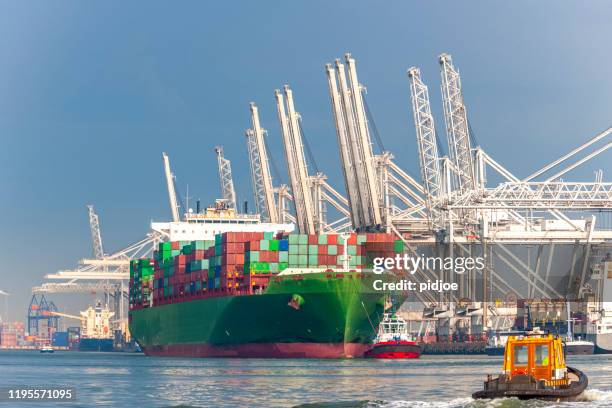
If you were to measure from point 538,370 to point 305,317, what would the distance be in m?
50.6

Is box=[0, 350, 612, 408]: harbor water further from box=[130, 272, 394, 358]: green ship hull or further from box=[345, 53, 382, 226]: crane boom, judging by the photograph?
box=[345, 53, 382, 226]: crane boom

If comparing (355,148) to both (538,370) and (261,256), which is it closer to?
(261,256)

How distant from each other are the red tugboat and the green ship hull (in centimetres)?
87

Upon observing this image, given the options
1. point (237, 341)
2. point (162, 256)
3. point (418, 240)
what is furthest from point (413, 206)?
point (237, 341)

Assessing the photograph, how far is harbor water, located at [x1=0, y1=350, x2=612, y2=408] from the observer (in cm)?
4553

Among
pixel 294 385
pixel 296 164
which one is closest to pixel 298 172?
pixel 296 164

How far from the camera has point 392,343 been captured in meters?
90.1

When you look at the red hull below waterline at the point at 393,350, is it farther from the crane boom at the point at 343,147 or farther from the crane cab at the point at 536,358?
the crane cab at the point at 536,358

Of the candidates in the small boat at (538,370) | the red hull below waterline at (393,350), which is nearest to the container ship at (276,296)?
the red hull below waterline at (393,350)

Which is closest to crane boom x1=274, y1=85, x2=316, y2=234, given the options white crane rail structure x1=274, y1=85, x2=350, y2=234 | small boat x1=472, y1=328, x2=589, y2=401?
white crane rail structure x1=274, y1=85, x2=350, y2=234

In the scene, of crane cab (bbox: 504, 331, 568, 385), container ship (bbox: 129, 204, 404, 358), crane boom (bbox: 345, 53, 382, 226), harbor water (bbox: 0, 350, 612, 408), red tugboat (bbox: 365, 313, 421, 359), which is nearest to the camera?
crane cab (bbox: 504, 331, 568, 385)

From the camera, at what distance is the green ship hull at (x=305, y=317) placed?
9125 cm

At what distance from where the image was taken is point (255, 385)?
56.6 metres

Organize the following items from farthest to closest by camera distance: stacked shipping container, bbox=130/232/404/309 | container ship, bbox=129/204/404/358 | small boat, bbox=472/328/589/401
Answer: stacked shipping container, bbox=130/232/404/309 < container ship, bbox=129/204/404/358 < small boat, bbox=472/328/589/401
